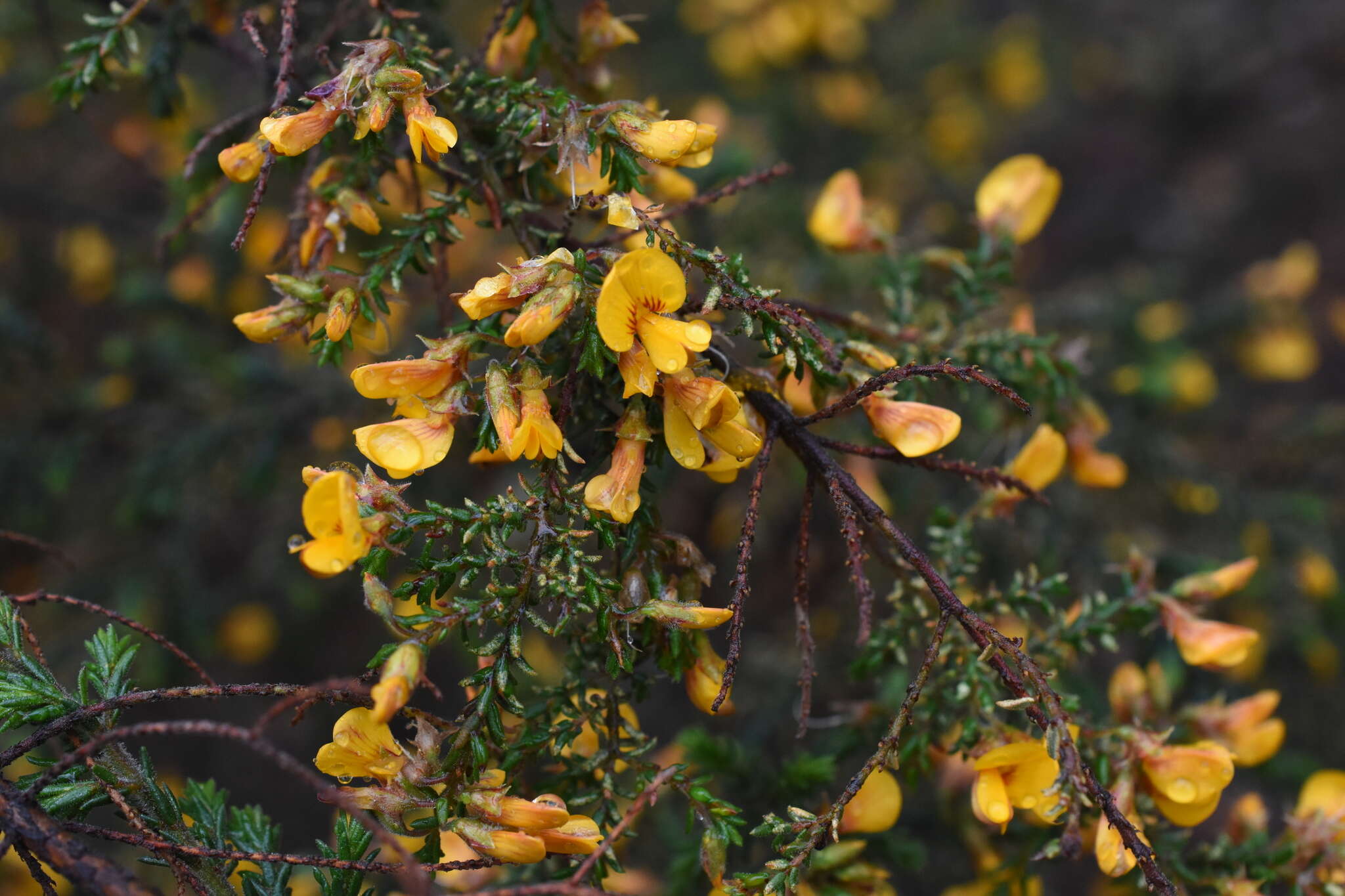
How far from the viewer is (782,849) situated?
1.13 metres

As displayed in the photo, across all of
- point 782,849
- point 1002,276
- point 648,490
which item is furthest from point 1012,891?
point 1002,276

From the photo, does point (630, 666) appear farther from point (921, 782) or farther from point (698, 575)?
point (921, 782)

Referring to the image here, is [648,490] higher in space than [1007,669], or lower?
higher

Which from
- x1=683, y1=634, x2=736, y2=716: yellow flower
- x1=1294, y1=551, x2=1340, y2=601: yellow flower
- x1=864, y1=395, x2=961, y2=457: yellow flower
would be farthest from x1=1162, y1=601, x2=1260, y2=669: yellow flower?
x1=1294, y1=551, x2=1340, y2=601: yellow flower

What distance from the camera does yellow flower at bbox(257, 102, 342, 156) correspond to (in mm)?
1092

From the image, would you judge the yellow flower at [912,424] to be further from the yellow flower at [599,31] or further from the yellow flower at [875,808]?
the yellow flower at [599,31]

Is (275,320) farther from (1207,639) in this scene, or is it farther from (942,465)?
(1207,639)

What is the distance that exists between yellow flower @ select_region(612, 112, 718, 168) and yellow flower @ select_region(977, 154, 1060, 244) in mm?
913

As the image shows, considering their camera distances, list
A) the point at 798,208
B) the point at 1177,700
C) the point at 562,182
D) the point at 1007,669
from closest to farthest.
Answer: the point at 1007,669, the point at 562,182, the point at 1177,700, the point at 798,208

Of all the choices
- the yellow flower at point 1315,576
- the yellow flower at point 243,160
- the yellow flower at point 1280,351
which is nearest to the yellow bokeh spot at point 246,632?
the yellow flower at point 243,160

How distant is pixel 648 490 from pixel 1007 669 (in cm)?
52

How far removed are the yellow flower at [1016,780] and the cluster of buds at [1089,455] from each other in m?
0.76

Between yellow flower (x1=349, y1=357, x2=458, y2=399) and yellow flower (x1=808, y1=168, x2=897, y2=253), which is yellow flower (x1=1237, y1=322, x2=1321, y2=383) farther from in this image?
yellow flower (x1=349, y1=357, x2=458, y2=399)

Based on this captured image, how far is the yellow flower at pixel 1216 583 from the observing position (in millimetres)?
1553
